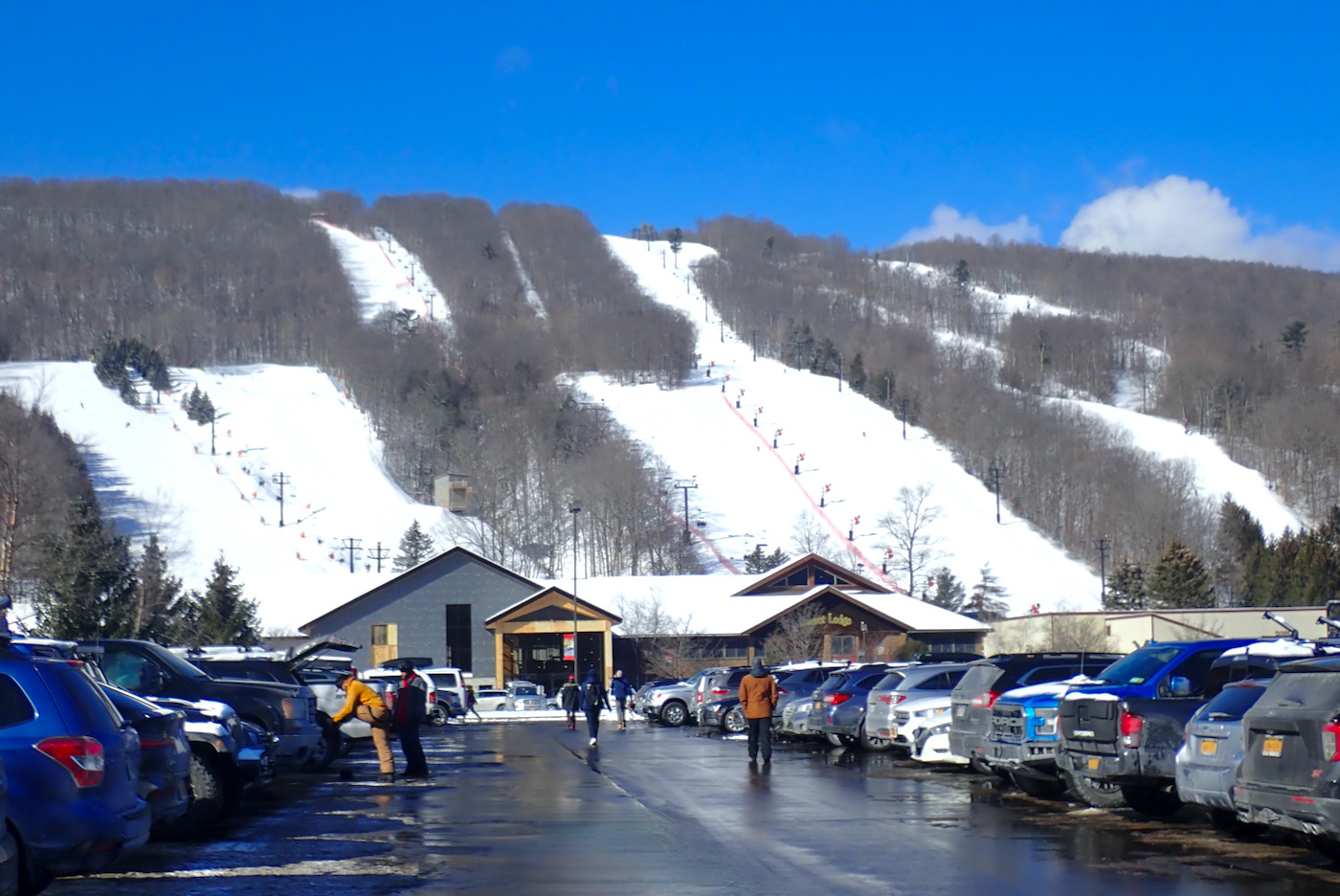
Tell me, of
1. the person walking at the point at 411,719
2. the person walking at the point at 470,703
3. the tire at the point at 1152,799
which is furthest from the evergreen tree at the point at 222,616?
the tire at the point at 1152,799

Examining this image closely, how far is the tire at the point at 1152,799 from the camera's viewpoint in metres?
14.2

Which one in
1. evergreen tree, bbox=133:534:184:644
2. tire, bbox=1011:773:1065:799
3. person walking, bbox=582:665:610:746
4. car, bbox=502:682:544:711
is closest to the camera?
tire, bbox=1011:773:1065:799

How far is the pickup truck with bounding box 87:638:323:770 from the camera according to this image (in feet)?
56.8

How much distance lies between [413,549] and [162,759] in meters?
90.6

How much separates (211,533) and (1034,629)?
5822 cm

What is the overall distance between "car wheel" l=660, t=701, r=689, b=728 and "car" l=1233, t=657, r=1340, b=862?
1207 inches

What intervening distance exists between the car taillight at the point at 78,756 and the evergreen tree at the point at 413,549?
297 ft

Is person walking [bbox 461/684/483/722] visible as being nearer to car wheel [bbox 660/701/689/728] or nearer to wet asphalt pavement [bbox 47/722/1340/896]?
car wheel [bbox 660/701/689/728]

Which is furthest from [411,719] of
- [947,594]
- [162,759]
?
[947,594]

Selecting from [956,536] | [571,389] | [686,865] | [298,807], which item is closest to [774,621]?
[956,536]

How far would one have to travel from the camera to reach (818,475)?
118m

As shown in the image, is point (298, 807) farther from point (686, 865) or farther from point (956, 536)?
point (956, 536)

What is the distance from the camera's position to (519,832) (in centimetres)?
1327

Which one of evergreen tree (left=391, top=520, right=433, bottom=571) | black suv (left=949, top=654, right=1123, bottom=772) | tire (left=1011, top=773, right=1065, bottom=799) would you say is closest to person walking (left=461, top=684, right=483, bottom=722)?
black suv (left=949, top=654, right=1123, bottom=772)
